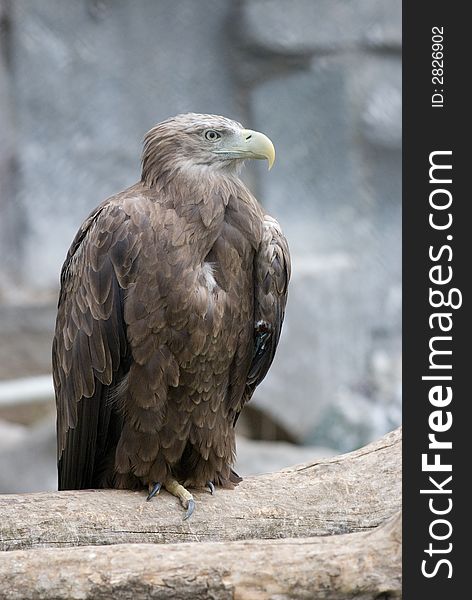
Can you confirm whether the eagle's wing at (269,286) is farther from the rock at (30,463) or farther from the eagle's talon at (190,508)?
the rock at (30,463)

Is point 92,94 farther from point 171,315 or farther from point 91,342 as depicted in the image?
point 171,315

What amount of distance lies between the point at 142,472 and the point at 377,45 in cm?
495

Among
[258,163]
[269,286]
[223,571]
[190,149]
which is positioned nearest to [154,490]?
[269,286]

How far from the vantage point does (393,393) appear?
320 inches

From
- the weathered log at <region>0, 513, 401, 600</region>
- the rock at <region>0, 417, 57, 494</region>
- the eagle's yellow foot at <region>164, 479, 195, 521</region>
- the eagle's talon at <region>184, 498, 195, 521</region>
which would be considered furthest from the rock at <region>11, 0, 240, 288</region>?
the weathered log at <region>0, 513, 401, 600</region>

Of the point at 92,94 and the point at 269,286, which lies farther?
the point at 92,94

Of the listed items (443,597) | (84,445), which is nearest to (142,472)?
(84,445)

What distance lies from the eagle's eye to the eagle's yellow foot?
4.35ft

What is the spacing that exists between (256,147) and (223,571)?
1.64m

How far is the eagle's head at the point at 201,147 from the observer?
379 centimetres

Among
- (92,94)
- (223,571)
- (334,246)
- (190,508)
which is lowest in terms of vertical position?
(223,571)

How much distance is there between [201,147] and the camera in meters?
3.83

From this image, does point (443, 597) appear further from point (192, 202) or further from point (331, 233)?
point (331, 233)

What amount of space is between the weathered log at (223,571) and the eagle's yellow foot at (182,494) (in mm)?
852
